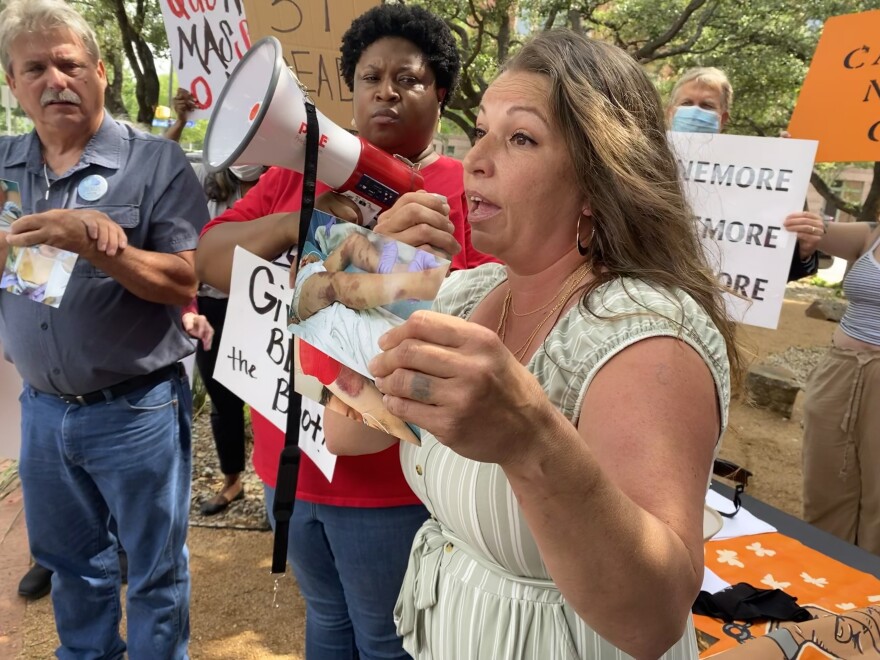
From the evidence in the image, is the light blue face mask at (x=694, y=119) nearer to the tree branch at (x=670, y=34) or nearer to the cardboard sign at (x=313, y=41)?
the cardboard sign at (x=313, y=41)

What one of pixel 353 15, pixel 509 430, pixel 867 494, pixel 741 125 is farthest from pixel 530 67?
pixel 741 125

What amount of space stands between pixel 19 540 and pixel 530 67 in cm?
408

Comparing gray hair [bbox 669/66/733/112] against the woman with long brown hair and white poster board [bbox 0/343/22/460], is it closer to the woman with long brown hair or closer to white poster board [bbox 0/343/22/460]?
the woman with long brown hair

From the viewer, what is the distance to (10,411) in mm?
2777

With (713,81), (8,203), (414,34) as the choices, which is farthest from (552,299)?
(713,81)

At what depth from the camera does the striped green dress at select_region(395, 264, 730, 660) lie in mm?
1024

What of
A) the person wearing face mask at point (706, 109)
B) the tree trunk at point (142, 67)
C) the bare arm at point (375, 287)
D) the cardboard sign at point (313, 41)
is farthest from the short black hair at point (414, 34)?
the tree trunk at point (142, 67)

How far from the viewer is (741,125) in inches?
504

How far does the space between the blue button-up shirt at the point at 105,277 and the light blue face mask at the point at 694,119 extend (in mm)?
2210

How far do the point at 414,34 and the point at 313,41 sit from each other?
3.47ft

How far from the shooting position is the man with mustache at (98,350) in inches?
87.4

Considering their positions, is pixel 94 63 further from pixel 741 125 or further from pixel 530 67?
pixel 741 125

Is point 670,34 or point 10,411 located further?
point 670,34

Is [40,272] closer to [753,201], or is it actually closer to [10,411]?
[10,411]
